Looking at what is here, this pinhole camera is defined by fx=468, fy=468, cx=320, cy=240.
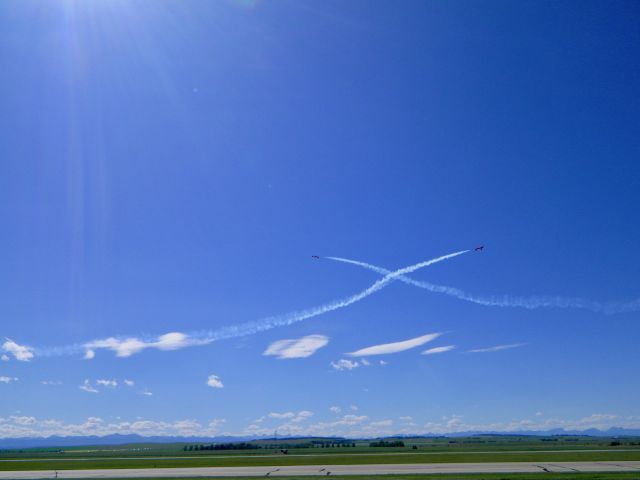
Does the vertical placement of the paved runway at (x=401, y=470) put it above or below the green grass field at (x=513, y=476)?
below

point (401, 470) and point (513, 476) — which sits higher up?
point (513, 476)

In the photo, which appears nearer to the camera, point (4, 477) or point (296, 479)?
point (296, 479)

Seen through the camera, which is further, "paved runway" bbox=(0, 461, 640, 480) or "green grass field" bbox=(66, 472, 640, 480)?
"paved runway" bbox=(0, 461, 640, 480)

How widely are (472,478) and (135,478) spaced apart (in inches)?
1337

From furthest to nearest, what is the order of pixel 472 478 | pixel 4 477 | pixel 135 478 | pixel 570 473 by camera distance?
pixel 4 477 < pixel 135 478 < pixel 570 473 < pixel 472 478

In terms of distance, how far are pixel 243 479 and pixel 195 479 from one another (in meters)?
4.96

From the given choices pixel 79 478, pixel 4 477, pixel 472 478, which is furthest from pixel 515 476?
pixel 4 477

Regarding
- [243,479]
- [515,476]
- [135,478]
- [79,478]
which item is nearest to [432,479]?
[515,476]

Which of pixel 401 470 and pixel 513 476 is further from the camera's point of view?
pixel 401 470

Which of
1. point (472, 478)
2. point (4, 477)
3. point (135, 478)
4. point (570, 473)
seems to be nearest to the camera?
point (472, 478)

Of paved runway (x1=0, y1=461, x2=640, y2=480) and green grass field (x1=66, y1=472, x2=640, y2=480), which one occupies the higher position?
green grass field (x1=66, y1=472, x2=640, y2=480)

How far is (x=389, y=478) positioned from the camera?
144ft

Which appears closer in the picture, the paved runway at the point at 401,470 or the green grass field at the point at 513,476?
the green grass field at the point at 513,476

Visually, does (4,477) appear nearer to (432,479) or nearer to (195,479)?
(195,479)
